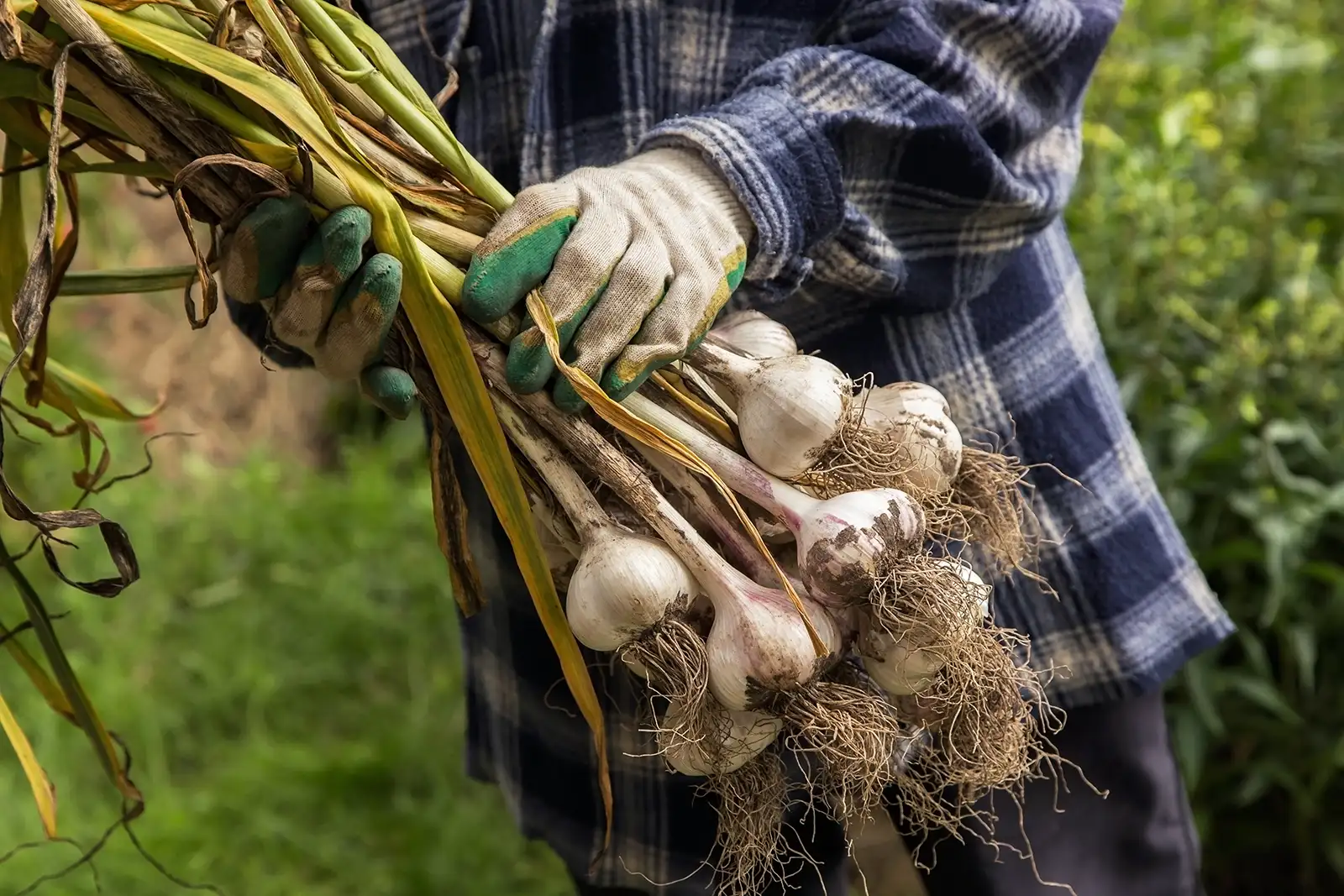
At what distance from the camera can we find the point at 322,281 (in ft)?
2.41

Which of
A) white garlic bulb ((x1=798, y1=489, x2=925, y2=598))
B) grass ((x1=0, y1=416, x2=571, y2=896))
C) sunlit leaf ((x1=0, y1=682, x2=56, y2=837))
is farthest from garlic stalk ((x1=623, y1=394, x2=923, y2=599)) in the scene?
grass ((x1=0, y1=416, x2=571, y2=896))

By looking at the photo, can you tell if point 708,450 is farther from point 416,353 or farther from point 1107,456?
point 1107,456

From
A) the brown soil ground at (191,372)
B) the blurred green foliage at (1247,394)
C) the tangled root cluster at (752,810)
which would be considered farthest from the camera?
the brown soil ground at (191,372)

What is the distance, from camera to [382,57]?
2.60 feet

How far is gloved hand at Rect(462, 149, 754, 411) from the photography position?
0.75m

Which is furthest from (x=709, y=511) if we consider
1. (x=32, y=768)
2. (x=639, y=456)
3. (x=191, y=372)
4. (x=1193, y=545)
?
(x=191, y=372)

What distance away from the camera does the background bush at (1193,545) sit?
61.6 inches

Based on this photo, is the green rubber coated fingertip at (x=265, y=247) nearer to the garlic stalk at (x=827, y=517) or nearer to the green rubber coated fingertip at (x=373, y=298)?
the green rubber coated fingertip at (x=373, y=298)

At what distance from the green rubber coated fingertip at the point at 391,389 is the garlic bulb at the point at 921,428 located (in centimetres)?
32

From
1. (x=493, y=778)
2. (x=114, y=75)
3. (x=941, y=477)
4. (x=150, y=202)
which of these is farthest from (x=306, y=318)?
(x=150, y=202)

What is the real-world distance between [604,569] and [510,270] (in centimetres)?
20

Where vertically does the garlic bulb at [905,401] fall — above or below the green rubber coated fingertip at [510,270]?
below

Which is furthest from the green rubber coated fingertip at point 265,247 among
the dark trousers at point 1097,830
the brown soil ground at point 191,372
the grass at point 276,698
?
the brown soil ground at point 191,372

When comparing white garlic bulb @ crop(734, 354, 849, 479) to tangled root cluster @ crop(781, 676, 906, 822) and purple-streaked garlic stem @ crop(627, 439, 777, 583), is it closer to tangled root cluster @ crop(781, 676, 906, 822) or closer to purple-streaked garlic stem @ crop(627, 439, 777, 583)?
purple-streaked garlic stem @ crop(627, 439, 777, 583)
